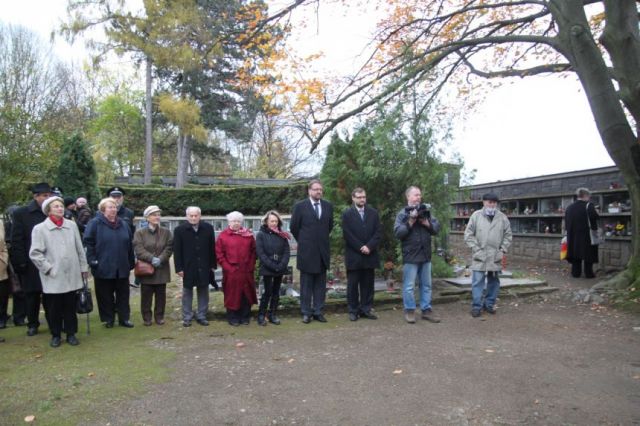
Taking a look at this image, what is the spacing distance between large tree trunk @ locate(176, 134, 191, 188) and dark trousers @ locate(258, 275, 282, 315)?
20.2 metres

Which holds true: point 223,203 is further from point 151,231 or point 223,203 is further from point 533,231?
point 151,231

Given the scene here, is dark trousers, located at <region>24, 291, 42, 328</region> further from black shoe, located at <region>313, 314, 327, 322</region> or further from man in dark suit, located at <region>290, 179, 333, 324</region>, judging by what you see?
black shoe, located at <region>313, 314, 327, 322</region>

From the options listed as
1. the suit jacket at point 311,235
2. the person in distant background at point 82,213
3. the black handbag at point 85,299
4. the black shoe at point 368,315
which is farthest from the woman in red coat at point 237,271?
the person in distant background at point 82,213

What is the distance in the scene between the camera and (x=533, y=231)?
517 inches

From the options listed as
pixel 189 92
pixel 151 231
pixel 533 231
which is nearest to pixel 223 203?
pixel 189 92

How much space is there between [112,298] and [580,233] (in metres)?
8.72

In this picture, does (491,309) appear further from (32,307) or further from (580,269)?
(32,307)

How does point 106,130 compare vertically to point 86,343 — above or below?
above

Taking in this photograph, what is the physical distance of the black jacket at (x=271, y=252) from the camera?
6.03 m

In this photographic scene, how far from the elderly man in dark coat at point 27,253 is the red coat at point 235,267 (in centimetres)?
215

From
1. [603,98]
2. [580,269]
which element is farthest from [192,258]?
[580,269]

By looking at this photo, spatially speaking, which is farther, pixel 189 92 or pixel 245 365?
pixel 189 92

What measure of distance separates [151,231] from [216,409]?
332 centimetres

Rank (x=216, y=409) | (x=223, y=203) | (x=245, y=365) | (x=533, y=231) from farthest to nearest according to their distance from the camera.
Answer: (x=223, y=203) < (x=533, y=231) < (x=245, y=365) < (x=216, y=409)
